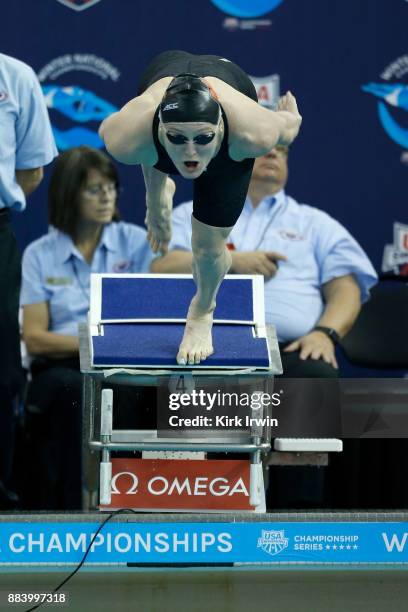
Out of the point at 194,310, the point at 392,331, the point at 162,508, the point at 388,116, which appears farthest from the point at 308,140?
the point at 162,508

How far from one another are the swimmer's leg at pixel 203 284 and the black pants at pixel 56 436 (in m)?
0.89

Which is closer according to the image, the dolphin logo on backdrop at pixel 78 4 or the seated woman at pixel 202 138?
the seated woman at pixel 202 138

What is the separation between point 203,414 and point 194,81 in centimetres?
142

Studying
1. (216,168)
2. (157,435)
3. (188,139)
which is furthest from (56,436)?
(188,139)

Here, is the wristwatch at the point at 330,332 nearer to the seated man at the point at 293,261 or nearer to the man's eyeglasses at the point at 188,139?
the seated man at the point at 293,261

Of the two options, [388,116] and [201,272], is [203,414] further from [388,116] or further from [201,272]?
[388,116]

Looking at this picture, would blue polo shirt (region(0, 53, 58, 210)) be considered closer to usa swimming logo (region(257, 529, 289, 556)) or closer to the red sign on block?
the red sign on block

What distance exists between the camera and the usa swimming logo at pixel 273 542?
4793 mm

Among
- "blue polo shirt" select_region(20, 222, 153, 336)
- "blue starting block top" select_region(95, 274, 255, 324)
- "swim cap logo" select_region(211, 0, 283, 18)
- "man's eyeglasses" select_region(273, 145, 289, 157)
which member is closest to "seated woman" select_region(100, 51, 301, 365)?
"blue starting block top" select_region(95, 274, 255, 324)

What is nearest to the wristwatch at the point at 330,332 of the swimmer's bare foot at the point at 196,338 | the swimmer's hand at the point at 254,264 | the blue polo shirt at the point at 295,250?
the blue polo shirt at the point at 295,250

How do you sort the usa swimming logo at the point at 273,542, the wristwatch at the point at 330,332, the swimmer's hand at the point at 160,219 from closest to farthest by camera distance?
the usa swimming logo at the point at 273,542, the swimmer's hand at the point at 160,219, the wristwatch at the point at 330,332

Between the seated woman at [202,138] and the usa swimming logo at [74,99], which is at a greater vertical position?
the usa swimming logo at [74,99]

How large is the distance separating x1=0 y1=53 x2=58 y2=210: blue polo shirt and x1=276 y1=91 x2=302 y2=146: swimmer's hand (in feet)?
4.61

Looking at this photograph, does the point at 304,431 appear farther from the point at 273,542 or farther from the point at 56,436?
the point at 56,436
